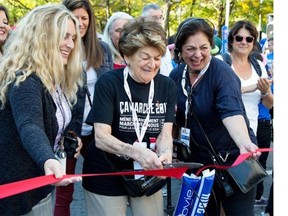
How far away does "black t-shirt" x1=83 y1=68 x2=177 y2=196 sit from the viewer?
2674mm

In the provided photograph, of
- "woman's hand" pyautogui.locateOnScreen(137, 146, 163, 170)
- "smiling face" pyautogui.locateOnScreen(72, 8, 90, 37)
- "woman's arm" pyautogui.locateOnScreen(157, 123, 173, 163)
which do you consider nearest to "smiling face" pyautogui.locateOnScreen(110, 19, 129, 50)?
"smiling face" pyautogui.locateOnScreen(72, 8, 90, 37)

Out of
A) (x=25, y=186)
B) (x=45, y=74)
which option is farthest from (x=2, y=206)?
(x=45, y=74)

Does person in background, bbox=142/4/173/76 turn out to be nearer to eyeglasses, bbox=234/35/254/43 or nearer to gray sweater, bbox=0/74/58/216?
eyeglasses, bbox=234/35/254/43

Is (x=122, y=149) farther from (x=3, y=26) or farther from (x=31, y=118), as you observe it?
(x=3, y=26)

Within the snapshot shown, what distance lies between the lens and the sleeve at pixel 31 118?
6.82 feet

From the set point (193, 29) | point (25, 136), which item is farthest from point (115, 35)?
point (25, 136)

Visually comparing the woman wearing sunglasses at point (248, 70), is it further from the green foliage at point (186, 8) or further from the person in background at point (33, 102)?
the green foliage at point (186, 8)

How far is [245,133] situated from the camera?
9.24ft

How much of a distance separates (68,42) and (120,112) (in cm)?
49

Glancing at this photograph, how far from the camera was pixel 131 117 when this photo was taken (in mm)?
2684

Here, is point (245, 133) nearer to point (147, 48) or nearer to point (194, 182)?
point (194, 182)

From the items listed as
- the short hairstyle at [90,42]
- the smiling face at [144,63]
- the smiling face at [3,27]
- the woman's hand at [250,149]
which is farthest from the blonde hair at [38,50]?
the smiling face at [3,27]

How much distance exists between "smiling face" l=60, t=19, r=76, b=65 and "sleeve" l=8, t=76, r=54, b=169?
312mm
